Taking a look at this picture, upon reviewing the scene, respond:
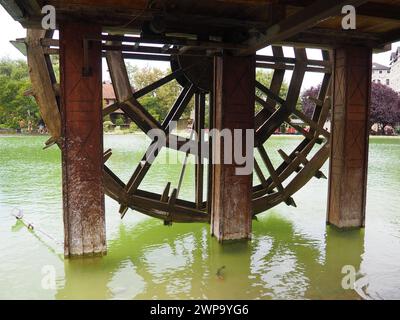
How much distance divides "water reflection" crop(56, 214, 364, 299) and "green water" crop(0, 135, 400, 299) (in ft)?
0.04

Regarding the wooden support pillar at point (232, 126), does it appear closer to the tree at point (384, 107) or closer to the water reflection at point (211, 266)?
the water reflection at point (211, 266)

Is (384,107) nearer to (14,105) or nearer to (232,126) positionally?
(14,105)

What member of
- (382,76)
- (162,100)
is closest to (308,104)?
(162,100)

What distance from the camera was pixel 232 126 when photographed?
6.10 m

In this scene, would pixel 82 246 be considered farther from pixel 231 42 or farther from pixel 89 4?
pixel 231 42

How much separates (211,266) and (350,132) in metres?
3.42

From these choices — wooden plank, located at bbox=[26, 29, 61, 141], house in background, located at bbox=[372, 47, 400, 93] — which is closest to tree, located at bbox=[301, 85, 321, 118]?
house in background, located at bbox=[372, 47, 400, 93]

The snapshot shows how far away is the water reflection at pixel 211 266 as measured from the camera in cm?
457

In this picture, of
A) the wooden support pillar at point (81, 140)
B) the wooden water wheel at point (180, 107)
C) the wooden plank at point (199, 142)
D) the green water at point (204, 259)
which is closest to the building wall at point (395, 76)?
the green water at point (204, 259)

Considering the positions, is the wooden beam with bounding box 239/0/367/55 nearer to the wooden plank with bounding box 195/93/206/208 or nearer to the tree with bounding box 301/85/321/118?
the wooden plank with bounding box 195/93/206/208

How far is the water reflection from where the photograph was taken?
15.0 ft

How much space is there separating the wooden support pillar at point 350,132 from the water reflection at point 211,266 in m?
0.45
